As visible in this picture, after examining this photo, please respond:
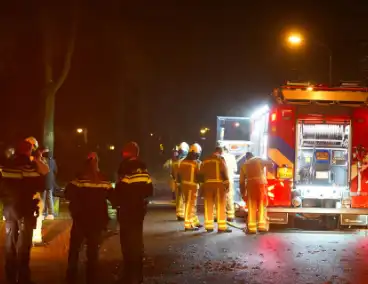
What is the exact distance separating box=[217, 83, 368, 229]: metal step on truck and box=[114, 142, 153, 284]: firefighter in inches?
192

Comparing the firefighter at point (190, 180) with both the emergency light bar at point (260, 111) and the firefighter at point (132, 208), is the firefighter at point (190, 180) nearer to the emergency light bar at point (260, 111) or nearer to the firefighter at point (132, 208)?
the emergency light bar at point (260, 111)

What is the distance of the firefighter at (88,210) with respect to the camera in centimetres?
674

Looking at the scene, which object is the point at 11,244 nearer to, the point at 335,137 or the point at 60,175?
the point at 335,137

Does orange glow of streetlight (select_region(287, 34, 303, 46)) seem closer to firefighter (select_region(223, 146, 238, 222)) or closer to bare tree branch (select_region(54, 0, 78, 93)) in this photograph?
firefighter (select_region(223, 146, 238, 222))

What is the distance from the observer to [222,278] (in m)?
7.51

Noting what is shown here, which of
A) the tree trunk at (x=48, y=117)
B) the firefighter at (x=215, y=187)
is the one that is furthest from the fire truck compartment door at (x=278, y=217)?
the tree trunk at (x=48, y=117)

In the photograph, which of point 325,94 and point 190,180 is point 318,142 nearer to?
point 325,94

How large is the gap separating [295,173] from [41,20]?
8.27m

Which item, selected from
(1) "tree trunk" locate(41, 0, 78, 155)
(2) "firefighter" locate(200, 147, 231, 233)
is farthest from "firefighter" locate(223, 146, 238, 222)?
(1) "tree trunk" locate(41, 0, 78, 155)

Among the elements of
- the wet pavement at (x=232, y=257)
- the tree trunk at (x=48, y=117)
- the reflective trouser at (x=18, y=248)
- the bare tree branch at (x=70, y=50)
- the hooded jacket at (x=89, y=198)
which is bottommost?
the wet pavement at (x=232, y=257)

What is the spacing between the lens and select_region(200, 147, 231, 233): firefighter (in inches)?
447

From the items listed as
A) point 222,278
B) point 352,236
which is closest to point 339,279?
point 222,278

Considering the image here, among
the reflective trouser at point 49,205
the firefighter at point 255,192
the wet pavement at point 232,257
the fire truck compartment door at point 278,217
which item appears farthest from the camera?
the reflective trouser at point 49,205

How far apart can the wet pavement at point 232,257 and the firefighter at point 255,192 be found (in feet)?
0.93
